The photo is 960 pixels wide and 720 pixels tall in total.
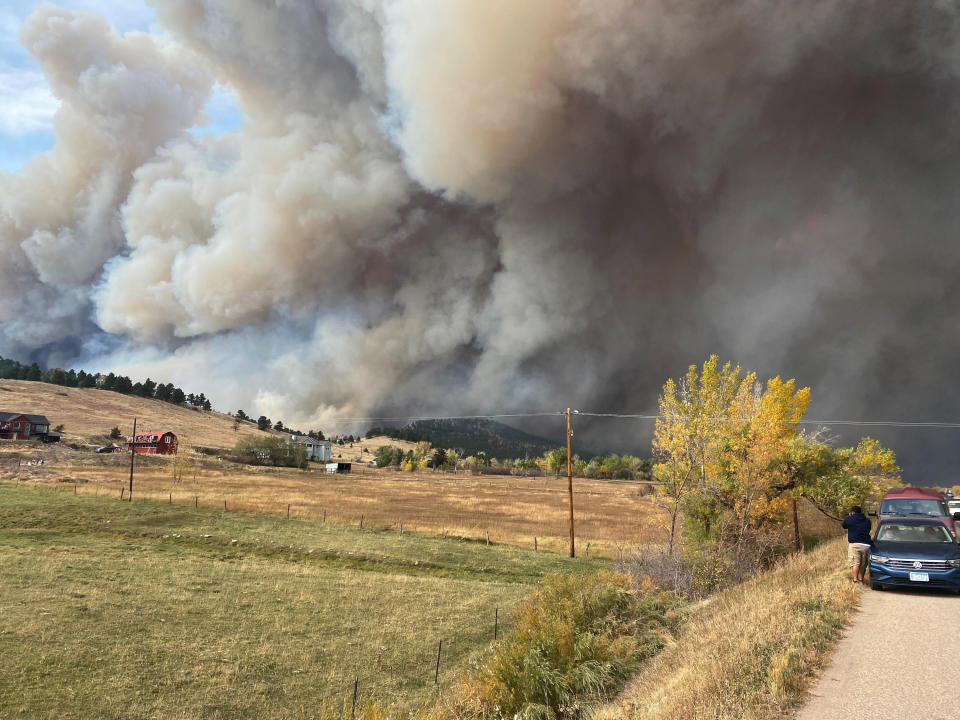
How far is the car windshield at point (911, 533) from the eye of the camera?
1548cm

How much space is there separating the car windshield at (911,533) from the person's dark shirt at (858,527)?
0.49 meters

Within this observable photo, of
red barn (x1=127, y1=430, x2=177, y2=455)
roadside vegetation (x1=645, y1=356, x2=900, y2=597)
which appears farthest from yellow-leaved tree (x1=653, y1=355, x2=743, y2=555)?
red barn (x1=127, y1=430, x2=177, y2=455)

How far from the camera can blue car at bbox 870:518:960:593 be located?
14000 millimetres

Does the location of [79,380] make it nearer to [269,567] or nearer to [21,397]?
[21,397]

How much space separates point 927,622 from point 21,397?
643 ft

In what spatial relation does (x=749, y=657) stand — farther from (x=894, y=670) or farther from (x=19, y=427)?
(x=19, y=427)

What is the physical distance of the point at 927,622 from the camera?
1160cm

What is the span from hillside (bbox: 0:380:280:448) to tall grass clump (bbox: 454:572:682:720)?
129104 mm

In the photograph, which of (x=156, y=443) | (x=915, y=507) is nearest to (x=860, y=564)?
(x=915, y=507)

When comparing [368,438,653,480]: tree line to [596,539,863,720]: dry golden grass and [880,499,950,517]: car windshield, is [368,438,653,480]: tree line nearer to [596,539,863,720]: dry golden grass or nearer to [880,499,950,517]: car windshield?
[880,499,950,517]: car windshield

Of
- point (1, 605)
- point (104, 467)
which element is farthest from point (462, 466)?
point (1, 605)

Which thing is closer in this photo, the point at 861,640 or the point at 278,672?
the point at 861,640

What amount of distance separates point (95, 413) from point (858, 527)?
18611 centimetres

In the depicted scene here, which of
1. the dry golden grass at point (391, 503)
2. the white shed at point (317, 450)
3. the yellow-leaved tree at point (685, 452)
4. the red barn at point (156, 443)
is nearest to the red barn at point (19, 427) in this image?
the red barn at point (156, 443)
